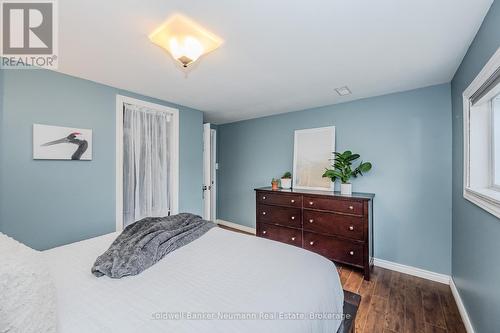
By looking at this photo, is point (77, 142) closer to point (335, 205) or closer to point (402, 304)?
point (335, 205)

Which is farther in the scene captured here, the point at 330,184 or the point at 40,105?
the point at 330,184

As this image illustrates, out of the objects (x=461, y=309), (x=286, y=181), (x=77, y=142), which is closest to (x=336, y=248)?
(x=461, y=309)

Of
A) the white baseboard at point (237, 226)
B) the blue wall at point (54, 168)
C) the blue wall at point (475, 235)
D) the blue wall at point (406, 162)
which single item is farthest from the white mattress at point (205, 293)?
the white baseboard at point (237, 226)

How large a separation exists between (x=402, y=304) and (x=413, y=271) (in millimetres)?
777

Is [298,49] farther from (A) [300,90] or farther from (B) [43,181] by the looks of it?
(B) [43,181]

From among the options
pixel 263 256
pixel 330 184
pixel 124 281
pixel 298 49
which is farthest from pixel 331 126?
pixel 124 281

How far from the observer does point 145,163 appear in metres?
2.92

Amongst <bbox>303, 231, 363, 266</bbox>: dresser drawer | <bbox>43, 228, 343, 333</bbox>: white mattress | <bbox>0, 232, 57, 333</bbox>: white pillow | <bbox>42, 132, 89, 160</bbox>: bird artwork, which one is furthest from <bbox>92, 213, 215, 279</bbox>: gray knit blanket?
<bbox>303, 231, 363, 266</bbox>: dresser drawer

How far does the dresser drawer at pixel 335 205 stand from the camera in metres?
2.61

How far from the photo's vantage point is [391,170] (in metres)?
2.83

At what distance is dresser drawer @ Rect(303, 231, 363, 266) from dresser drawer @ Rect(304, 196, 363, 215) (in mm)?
384

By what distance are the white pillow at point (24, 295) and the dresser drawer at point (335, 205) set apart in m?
2.66

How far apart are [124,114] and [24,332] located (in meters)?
2.54

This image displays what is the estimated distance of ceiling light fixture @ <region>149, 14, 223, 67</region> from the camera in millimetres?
1461
